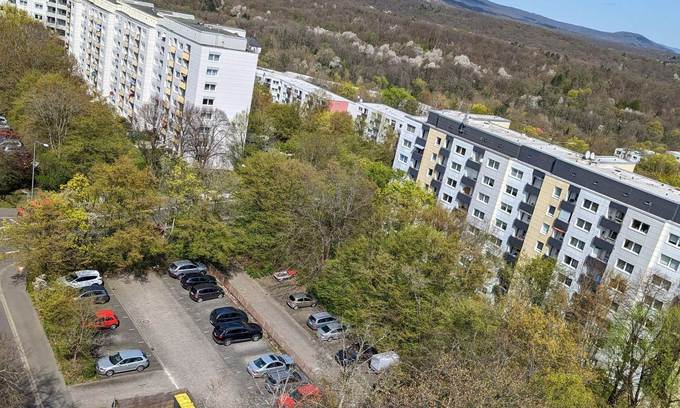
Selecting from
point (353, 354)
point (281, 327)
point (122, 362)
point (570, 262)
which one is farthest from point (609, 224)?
point (122, 362)

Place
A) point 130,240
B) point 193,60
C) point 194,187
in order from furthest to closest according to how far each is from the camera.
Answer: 1. point 193,60
2. point 194,187
3. point 130,240

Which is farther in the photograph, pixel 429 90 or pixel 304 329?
pixel 429 90

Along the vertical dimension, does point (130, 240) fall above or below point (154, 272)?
above

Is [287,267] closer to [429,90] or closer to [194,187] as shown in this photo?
[194,187]

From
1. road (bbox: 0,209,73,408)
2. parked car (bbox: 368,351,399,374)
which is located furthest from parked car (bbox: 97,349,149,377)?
parked car (bbox: 368,351,399,374)

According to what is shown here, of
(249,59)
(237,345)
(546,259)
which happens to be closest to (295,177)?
(237,345)

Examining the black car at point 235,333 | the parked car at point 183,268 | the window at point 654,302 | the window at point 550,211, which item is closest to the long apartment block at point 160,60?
the parked car at point 183,268

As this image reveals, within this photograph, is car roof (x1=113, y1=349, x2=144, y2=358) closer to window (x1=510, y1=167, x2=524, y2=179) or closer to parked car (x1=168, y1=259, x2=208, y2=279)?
parked car (x1=168, y1=259, x2=208, y2=279)
